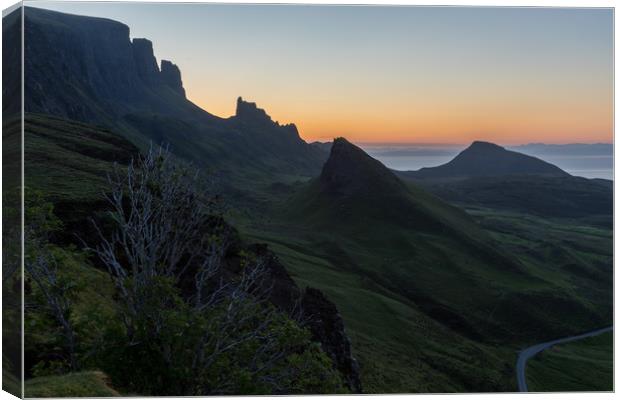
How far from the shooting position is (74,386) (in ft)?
55.3

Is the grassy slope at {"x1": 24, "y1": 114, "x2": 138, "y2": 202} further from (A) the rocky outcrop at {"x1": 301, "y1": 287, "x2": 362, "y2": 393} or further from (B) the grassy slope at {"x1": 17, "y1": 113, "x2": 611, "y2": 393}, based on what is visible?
(A) the rocky outcrop at {"x1": 301, "y1": 287, "x2": 362, "y2": 393}

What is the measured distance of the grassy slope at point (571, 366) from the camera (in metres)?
76.4

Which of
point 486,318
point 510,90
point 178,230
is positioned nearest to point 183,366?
point 178,230

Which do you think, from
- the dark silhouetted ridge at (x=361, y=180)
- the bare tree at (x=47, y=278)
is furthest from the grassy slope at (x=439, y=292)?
the bare tree at (x=47, y=278)

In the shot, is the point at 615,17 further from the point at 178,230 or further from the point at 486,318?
the point at 486,318

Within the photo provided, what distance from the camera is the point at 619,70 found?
2589cm

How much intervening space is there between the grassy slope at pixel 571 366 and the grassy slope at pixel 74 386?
65.5 metres

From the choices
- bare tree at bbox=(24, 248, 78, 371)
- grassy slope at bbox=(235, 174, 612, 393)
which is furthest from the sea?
grassy slope at bbox=(235, 174, 612, 393)

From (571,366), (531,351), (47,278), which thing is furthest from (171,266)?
(531,351)

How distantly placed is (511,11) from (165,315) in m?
20.5

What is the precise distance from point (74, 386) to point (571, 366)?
8606cm

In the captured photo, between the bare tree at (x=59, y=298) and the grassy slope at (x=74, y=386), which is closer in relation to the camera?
the grassy slope at (x=74, y=386)

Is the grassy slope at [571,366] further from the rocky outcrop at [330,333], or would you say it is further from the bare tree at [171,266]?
the bare tree at [171,266]

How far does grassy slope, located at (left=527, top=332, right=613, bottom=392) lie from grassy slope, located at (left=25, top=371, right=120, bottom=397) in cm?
6552
